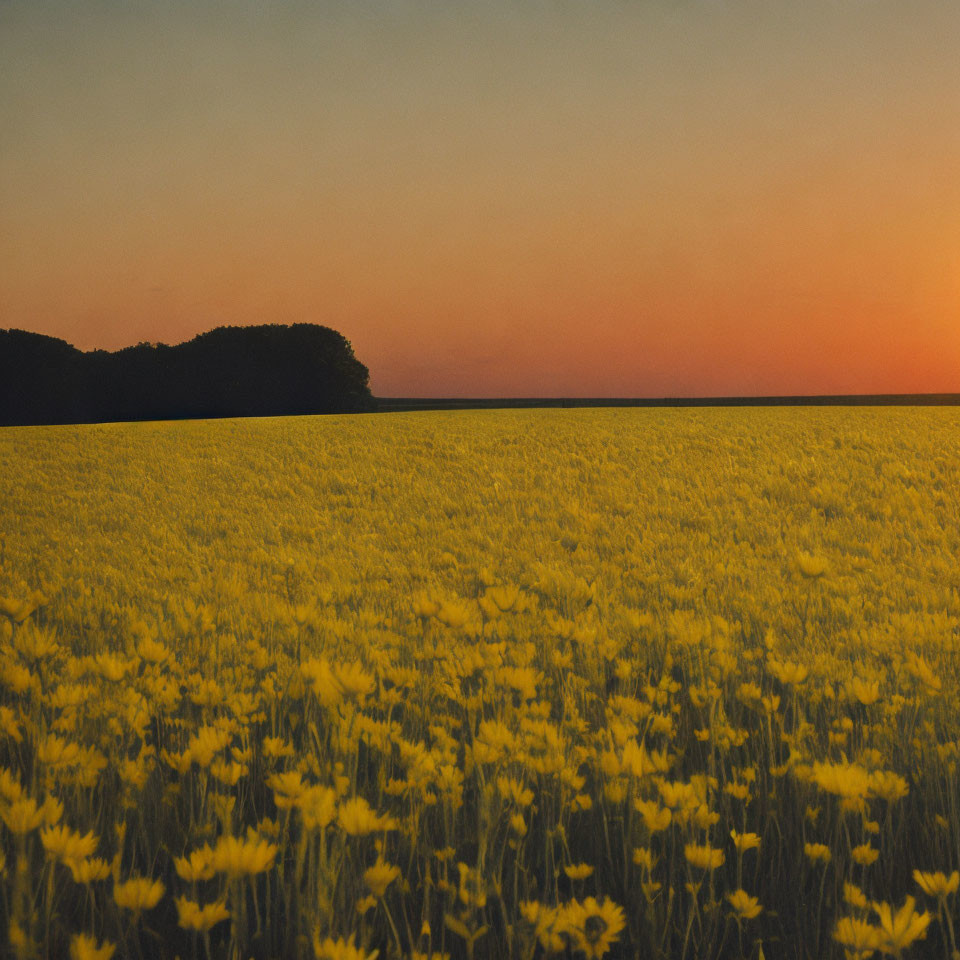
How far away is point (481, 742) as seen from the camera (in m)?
2.33

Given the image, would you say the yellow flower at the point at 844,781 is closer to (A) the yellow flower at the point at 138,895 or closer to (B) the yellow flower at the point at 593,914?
(B) the yellow flower at the point at 593,914

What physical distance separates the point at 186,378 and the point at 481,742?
174ft

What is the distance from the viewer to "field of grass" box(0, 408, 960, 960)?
182cm

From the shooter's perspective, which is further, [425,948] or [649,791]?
[649,791]

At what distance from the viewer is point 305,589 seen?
5.59 metres

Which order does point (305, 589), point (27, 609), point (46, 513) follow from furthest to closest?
1. point (46, 513)
2. point (305, 589)
3. point (27, 609)

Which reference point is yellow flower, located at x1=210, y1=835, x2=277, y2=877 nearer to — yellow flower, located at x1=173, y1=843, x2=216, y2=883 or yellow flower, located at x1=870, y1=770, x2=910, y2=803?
yellow flower, located at x1=173, y1=843, x2=216, y2=883

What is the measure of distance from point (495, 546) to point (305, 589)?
2462 millimetres

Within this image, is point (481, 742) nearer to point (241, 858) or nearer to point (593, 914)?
point (593, 914)

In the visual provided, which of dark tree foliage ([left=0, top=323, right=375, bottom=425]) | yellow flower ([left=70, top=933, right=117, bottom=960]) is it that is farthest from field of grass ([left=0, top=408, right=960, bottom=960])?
dark tree foliage ([left=0, top=323, right=375, bottom=425])

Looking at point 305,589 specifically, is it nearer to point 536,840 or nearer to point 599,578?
point 599,578

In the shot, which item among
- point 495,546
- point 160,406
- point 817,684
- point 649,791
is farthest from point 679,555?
point 160,406

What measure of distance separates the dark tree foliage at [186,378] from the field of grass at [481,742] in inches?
1751

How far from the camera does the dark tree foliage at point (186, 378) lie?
49.9 m
